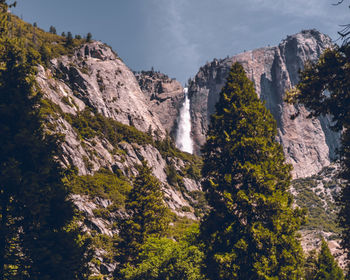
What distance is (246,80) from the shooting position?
1664cm

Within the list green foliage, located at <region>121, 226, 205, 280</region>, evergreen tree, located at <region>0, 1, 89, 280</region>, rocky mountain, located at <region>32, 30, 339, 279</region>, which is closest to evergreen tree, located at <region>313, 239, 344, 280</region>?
rocky mountain, located at <region>32, 30, 339, 279</region>

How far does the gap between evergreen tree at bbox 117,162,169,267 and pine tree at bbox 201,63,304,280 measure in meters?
14.6

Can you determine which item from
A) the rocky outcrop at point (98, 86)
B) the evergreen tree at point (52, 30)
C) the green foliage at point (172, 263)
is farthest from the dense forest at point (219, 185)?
the evergreen tree at point (52, 30)

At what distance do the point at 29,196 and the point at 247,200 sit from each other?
341 inches

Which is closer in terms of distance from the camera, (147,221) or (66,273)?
(66,273)

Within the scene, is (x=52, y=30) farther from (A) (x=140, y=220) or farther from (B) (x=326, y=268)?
(B) (x=326, y=268)

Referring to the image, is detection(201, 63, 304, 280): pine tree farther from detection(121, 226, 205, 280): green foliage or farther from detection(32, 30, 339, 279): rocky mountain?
detection(32, 30, 339, 279): rocky mountain

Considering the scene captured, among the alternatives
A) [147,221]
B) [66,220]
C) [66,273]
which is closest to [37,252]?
[66,273]

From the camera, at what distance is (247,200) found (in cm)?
1314

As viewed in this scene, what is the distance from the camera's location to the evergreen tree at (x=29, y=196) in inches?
388

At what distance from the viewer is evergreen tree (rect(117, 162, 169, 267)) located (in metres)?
27.7

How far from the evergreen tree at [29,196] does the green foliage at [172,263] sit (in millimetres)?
10072

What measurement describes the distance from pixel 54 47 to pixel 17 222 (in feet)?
441

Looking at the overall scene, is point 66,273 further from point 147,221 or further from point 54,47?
point 54,47
